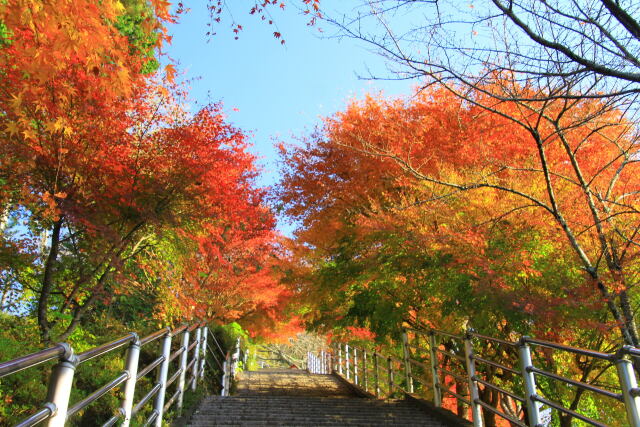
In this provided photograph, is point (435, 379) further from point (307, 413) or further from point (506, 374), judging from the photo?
point (506, 374)

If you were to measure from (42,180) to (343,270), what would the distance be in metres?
5.76

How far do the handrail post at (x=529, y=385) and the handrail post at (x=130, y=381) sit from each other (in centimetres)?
309

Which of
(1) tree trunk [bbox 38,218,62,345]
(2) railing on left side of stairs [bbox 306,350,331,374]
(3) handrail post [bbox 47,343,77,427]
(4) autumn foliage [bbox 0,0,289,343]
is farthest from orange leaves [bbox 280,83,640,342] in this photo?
(2) railing on left side of stairs [bbox 306,350,331,374]

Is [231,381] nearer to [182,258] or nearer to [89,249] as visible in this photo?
[182,258]

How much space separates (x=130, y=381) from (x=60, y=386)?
1.20 metres

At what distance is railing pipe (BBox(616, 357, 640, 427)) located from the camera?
2.65 meters

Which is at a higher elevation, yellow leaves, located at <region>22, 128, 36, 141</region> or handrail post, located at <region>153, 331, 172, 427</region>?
yellow leaves, located at <region>22, 128, 36, 141</region>

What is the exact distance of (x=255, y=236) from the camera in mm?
17125

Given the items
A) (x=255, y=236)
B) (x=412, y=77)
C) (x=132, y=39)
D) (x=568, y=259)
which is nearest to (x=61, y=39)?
(x=412, y=77)

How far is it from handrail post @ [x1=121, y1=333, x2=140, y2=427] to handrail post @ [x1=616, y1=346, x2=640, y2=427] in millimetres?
3072

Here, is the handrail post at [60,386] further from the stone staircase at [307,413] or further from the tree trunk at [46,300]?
the tree trunk at [46,300]

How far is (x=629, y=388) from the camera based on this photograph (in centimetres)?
268

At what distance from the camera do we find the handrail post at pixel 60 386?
190 cm

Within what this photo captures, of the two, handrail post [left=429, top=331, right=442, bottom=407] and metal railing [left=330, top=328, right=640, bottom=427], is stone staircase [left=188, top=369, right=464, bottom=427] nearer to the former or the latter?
handrail post [left=429, top=331, right=442, bottom=407]
